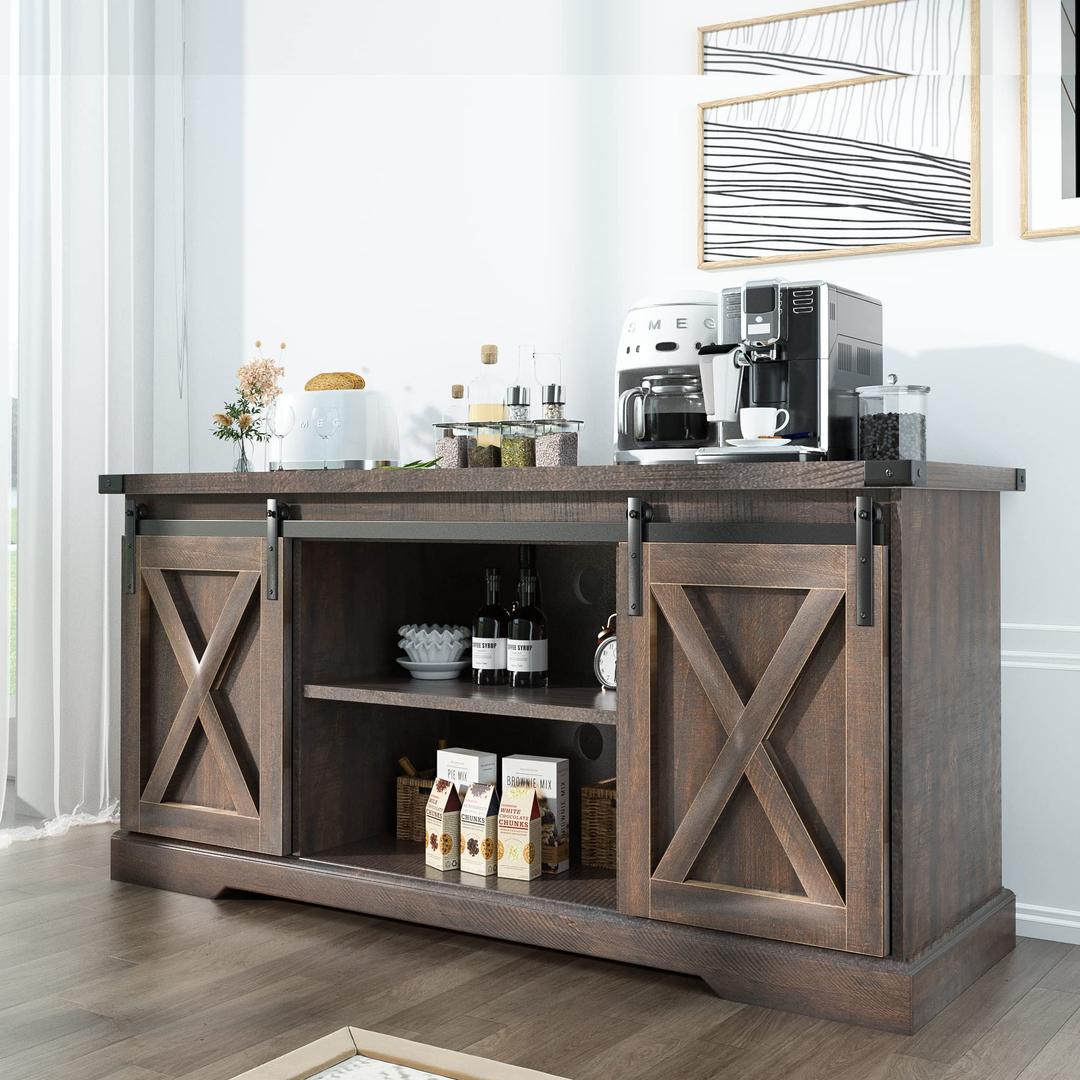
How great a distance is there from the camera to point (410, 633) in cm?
298

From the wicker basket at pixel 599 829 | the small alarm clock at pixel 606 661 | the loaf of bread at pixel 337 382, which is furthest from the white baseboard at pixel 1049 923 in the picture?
the loaf of bread at pixel 337 382

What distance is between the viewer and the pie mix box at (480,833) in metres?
2.69

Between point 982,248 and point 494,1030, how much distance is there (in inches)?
73.7

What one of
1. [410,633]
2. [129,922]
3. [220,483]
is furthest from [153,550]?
[129,922]

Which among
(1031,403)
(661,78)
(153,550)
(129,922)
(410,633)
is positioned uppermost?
(661,78)

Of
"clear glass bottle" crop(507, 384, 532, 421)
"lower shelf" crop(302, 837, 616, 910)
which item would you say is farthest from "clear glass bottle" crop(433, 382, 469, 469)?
"lower shelf" crop(302, 837, 616, 910)

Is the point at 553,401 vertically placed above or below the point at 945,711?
above

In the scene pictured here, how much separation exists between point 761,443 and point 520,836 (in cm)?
98

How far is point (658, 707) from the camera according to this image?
7.75ft

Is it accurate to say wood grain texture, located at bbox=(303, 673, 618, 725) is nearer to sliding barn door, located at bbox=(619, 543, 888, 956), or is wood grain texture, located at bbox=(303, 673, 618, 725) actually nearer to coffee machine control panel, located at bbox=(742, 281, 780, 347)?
sliding barn door, located at bbox=(619, 543, 888, 956)

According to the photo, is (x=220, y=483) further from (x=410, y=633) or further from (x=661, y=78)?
(x=661, y=78)

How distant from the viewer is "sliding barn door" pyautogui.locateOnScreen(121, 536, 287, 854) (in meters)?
2.80

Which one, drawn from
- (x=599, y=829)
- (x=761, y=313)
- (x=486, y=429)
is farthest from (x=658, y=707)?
(x=486, y=429)

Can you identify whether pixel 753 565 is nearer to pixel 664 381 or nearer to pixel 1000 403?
pixel 664 381
